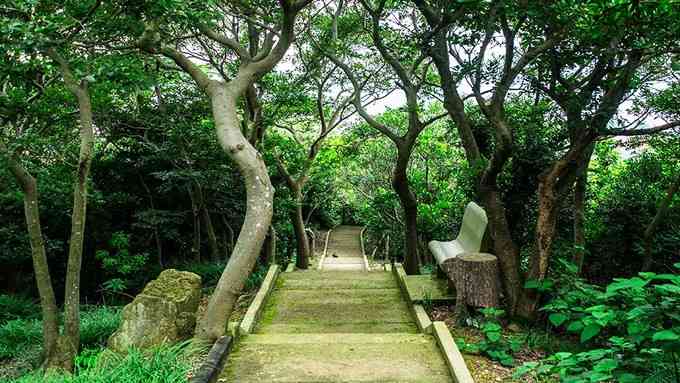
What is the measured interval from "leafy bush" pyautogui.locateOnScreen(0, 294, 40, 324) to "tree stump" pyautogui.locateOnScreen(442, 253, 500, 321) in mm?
8872

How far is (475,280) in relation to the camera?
6.54 metres

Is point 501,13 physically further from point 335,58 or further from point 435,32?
point 335,58

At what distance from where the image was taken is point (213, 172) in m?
11.1

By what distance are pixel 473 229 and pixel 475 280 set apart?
1.93 metres

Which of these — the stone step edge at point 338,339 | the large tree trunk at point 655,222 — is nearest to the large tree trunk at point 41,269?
the stone step edge at point 338,339

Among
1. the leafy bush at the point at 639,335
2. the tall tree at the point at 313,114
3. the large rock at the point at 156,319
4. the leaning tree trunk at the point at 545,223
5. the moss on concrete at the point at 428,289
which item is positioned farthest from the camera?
the tall tree at the point at 313,114

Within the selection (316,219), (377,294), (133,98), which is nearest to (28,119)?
(133,98)

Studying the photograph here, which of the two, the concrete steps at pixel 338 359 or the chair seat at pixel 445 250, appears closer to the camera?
the concrete steps at pixel 338 359

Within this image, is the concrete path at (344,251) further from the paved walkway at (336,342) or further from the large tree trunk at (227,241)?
the paved walkway at (336,342)

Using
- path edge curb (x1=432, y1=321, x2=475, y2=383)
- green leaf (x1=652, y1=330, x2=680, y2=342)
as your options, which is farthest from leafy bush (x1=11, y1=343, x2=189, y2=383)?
green leaf (x1=652, y1=330, x2=680, y2=342)

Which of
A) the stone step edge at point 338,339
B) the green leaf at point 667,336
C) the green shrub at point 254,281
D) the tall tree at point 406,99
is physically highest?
the tall tree at point 406,99

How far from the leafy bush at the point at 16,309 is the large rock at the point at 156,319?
20.6ft

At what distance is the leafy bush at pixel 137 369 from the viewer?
4.18 metres

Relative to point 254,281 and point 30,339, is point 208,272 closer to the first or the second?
point 254,281
